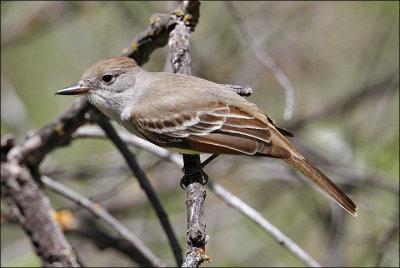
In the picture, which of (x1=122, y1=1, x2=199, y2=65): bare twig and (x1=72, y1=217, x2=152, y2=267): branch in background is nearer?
(x1=122, y1=1, x2=199, y2=65): bare twig

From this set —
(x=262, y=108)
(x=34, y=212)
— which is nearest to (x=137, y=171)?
(x=34, y=212)

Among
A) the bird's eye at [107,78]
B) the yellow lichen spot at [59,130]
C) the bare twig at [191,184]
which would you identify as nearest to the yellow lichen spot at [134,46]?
the bare twig at [191,184]

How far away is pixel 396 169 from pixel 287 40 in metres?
2.15

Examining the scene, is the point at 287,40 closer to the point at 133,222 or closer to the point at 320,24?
the point at 320,24

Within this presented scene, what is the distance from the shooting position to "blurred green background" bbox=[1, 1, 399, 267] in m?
4.66

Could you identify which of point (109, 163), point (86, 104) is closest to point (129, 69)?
point (86, 104)

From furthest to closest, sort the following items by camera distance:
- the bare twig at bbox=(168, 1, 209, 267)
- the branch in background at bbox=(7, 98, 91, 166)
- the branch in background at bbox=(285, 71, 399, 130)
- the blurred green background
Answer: the branch in background at bbox=(285, 71, 399, 130) < the blurred green background < the branch in background at bbox=(7, 98, 91, 166) < the bare twig at bbox=(168, 1, 209, 267)

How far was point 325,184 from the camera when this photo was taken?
328 cm

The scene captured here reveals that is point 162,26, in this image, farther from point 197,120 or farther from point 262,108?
point 262,108

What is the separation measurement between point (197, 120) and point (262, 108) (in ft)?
8.16

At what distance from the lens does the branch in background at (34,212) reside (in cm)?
333

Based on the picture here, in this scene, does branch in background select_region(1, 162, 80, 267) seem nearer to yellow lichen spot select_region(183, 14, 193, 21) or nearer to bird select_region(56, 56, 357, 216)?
bird select_region(56, 56, 357, 216)

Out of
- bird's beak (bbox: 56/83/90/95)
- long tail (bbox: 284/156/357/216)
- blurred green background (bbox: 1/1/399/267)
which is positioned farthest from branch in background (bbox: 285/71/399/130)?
bird's beak (bbox: 56/83/90/95)

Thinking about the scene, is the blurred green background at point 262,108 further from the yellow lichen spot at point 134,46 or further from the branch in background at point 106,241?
the yellow lichen spot at point 134,46
